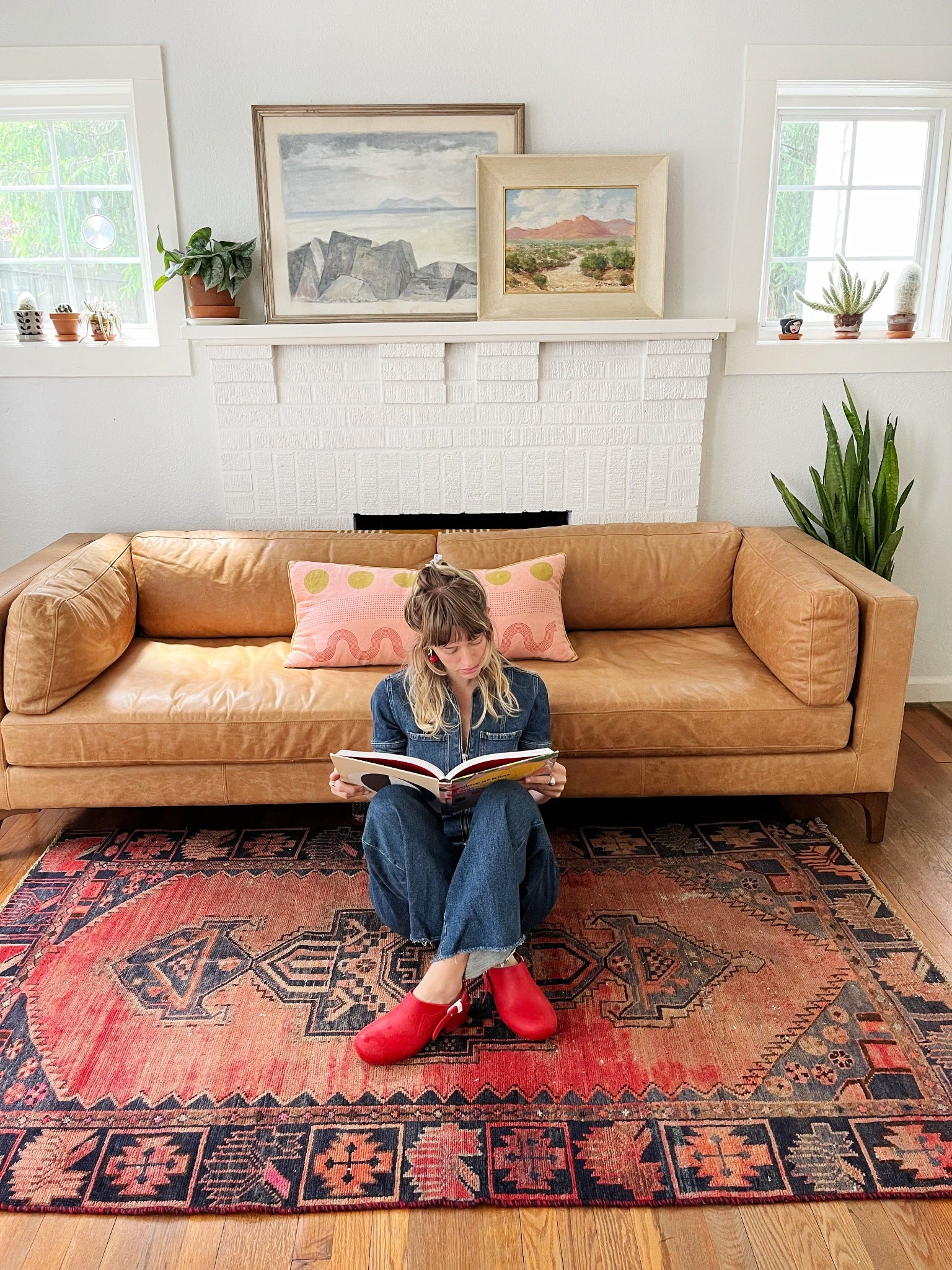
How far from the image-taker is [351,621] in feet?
9.53

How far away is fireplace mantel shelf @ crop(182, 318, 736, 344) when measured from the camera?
3.24 metres

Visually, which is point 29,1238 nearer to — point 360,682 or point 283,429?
point 360,682

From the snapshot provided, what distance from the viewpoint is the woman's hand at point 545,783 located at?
2100 millimetres

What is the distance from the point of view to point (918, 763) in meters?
3.24

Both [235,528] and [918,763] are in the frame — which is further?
[235,528]

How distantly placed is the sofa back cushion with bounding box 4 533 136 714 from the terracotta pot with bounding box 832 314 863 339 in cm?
257

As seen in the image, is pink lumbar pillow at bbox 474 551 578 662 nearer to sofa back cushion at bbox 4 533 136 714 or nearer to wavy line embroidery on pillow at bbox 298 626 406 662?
wavy line embroidery on pillow at bbox 298 626 406 662

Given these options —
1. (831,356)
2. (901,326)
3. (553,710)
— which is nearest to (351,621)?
(553,710)

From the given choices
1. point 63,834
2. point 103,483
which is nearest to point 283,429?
point 103,483

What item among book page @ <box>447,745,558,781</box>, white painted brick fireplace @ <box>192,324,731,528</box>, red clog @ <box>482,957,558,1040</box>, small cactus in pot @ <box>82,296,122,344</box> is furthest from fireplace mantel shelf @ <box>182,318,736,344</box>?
red clog @ <box>482,957,558,1040</box>

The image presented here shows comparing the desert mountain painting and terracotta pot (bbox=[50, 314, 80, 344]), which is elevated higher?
the desert mountain painting

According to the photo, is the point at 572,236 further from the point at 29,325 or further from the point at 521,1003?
the point at 521,1003

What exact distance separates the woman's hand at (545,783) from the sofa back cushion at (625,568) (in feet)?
3.77

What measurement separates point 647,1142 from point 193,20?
11.0 ft
